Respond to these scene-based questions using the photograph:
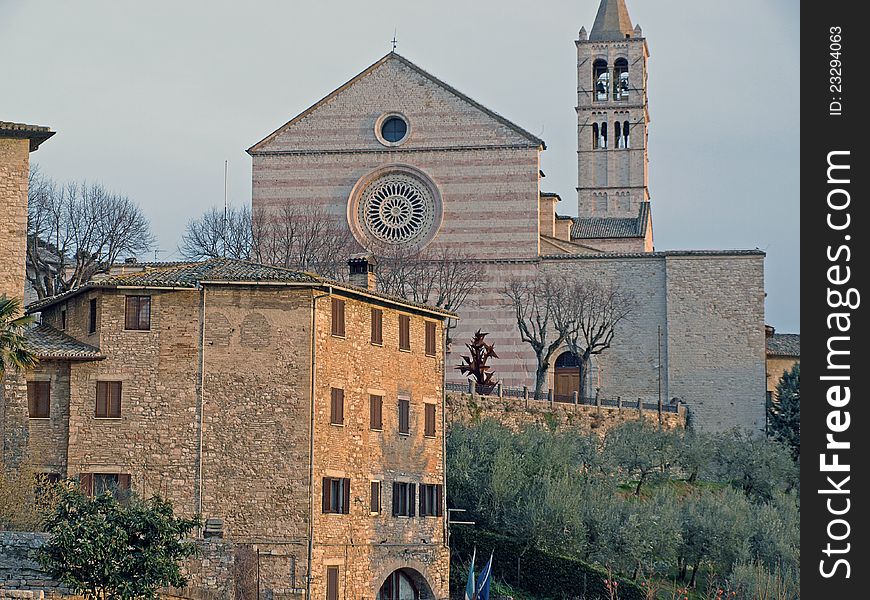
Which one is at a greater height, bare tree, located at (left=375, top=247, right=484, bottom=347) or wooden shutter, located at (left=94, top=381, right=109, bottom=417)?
bare tree, located at (left=375, top=247, right=484, bottom=347)

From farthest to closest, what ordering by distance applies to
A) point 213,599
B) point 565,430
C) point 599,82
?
1. point 599,82
2. point 565,430
3. point 213,599

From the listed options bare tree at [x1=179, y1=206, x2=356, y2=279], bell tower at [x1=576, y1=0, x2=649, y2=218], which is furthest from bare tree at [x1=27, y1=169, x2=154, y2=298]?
bell tower at [x1=576, y1=0, x2=649, y2=218]

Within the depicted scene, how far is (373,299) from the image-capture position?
126 ft

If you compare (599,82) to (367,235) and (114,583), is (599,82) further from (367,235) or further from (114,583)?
(114,583)

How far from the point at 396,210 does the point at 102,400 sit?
38.3m

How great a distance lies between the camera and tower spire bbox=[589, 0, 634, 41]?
98500mm

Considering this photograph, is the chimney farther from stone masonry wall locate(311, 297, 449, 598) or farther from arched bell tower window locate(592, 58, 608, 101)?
arched bell tower window locate(592, 58, 608, 101)

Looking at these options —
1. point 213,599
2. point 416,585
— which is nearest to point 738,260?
point 416,585

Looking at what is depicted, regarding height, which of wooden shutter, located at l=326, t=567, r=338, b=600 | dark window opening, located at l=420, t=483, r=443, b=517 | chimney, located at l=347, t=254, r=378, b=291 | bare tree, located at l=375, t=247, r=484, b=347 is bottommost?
wooden shutter, located at l=326, t=567, r=338, b=600

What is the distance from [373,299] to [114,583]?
11787mm

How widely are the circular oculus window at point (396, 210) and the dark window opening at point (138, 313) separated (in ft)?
120

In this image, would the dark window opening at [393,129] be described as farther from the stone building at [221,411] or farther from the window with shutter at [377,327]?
the stone building at [221,411]

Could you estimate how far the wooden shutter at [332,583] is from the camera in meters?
35.6

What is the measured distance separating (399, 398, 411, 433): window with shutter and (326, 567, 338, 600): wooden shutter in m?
4.92
